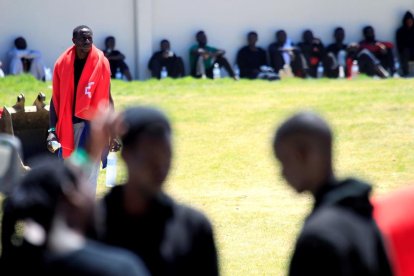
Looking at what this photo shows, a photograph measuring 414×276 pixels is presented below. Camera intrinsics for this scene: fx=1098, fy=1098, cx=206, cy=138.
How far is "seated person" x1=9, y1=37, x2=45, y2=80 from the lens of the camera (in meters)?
21.5

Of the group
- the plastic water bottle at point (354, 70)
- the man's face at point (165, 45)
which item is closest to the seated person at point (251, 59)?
the man's face at point (165, 45)

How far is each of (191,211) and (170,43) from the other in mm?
19695

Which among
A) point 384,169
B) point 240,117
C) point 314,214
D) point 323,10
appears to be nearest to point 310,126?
point 314,214

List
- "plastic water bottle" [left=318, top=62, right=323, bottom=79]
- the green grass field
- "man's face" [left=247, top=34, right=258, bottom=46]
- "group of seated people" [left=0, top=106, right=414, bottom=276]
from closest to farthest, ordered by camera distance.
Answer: "group of seated people" [left=0, top=106, right=414, bottom=276] < the green grass field < "plastic water bottle" [left=318, top=62, right=323, bottom=79] < "man's face" [left=247, top=34, right=258, bottom=46]

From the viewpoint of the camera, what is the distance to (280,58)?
2348cm

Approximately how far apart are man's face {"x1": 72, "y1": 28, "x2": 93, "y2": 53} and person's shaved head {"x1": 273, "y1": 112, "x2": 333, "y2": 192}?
5.73m

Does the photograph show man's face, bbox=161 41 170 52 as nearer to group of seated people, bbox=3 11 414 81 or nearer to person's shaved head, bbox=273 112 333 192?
group of seated people, bbox=3 11 414 81

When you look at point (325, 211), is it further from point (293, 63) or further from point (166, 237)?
point (293, 63)

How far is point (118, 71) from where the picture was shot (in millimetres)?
22203

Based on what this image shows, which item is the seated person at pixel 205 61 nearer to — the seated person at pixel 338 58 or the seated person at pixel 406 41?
the seated person at pixel 338 58

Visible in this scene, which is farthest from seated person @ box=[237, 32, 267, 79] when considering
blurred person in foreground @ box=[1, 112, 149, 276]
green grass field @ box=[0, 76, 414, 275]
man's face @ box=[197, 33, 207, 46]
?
blurred person in foreground @ box=[1, 112, 149, 276]

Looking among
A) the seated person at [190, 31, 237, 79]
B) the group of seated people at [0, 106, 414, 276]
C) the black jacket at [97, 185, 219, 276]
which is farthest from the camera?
the seated person at [190, 31, 237, 79]

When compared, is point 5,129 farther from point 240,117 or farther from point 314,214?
point 314,214

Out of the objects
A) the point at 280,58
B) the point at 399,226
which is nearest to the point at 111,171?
the point at 399,226
